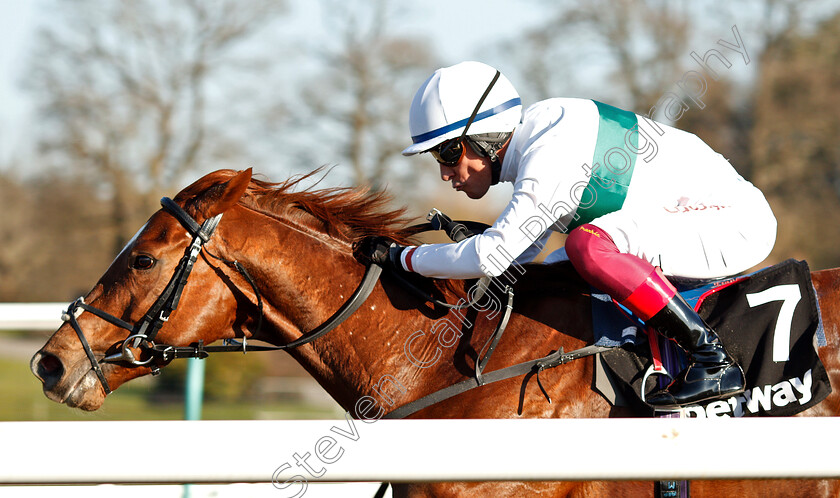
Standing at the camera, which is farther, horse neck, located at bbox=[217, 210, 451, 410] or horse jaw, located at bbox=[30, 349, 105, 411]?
horse neck, located at bbox=[217, 210, 451, 410]

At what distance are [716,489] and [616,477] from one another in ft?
3.30

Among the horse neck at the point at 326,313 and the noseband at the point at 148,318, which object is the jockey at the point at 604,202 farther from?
the noseband at the point at 148,318

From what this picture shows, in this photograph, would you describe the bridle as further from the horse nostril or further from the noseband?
the horse nostril

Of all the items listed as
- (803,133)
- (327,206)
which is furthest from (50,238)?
(803,133)

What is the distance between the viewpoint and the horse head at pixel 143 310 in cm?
246

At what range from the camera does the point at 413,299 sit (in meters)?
2.64

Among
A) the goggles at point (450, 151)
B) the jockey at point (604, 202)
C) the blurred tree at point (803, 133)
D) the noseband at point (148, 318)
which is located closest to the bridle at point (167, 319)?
the noseband at point (148, 318)

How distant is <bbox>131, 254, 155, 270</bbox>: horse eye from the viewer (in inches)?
98.4

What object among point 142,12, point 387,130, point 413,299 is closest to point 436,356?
point 413,299

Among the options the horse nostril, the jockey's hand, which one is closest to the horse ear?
the jockey's hand

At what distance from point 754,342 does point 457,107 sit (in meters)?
1.18

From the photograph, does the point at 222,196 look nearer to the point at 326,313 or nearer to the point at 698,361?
the point at 326,313

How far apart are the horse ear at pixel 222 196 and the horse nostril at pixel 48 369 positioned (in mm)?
667

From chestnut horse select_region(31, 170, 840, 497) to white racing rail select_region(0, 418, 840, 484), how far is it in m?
0.90
